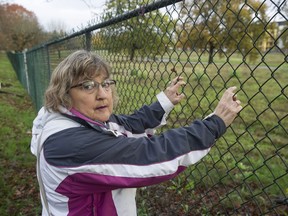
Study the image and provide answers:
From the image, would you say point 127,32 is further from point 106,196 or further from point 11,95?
point 11,95

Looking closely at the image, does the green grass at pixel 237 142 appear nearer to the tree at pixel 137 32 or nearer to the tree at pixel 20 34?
the tree at pixel 137 32

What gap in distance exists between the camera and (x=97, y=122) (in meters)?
1.78

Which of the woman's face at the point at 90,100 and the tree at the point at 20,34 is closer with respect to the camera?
the woman's face at the point at 90,100

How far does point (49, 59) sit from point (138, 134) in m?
4.50

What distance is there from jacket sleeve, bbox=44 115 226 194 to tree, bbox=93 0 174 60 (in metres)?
1.05

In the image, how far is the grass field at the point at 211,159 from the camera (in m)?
2.17

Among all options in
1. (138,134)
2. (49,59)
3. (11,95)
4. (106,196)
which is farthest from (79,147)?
(11,95)

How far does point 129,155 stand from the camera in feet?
5.17

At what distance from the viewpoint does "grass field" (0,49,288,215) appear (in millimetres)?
2172

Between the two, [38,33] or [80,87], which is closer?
[80,87]

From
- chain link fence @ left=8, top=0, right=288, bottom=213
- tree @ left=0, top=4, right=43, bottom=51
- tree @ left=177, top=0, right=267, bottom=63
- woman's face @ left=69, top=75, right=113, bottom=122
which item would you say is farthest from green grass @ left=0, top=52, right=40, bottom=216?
tree @ left=0, top=4, right=43, bottom=51

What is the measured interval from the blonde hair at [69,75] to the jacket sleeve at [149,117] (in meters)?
0.53

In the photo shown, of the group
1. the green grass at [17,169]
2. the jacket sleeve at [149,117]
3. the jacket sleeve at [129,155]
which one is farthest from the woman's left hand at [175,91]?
the green grass at [17,169]

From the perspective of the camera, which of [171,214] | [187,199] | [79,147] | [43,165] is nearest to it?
[79,147]
